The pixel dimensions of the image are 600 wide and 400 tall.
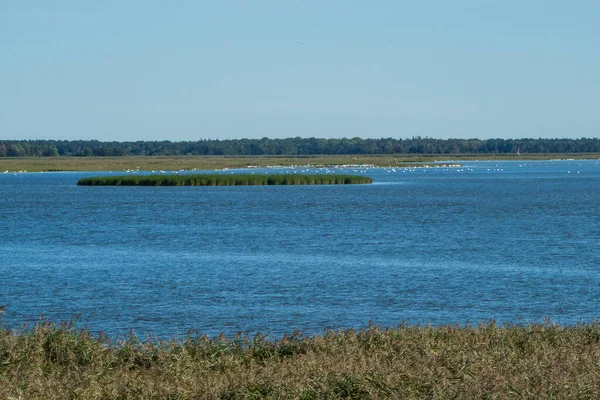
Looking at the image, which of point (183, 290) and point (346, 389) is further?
point (183, 290)

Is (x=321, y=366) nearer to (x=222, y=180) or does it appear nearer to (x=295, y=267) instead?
(x=295, y=267)

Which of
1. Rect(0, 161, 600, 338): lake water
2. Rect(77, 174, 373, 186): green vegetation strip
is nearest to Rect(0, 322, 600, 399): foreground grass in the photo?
Rect(0, 161, 600, 338): lake water

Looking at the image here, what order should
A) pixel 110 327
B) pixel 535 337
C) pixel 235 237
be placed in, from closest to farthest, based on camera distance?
pixel 535 337 < pixel 110 327 < pixel 235 237

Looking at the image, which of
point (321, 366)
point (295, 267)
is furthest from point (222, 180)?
point (321, 366)

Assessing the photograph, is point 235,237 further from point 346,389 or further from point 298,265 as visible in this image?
point 346,389

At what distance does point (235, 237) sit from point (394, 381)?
3379 cm

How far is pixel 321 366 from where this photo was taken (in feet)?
39.3

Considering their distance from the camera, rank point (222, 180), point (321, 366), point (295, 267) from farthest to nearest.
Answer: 1. point (222, 180)
2. point (295, 267)
3. point (321, 366)

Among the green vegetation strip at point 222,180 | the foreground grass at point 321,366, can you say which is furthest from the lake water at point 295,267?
the green vegetation strip at point 222,180

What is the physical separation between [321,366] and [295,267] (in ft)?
64.9

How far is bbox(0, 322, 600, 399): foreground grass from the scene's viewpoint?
10487 millimetres

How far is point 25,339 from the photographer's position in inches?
539

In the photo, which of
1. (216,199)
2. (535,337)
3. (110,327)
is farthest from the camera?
(216,199)

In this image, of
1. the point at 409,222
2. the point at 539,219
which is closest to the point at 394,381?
the point at 409,222
